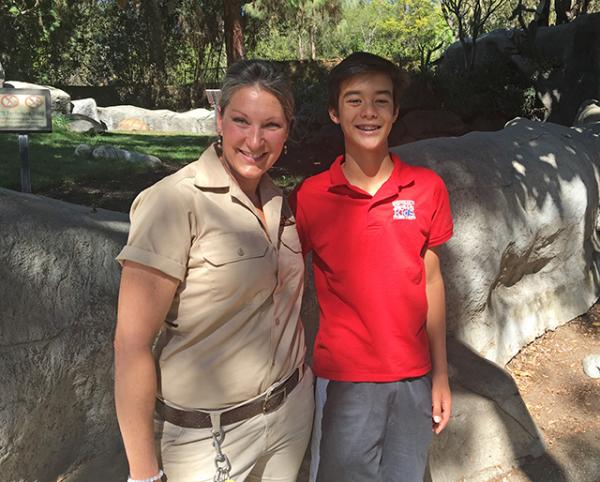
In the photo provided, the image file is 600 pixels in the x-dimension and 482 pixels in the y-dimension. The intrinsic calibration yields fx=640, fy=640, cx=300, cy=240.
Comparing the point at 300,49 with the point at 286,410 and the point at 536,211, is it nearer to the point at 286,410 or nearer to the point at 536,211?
the point at 536,211

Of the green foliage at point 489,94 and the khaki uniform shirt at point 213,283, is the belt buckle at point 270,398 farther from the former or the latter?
the green foliage at point 489,94

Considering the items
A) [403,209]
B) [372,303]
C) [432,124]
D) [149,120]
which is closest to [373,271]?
[372,303]

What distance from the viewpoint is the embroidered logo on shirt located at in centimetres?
197

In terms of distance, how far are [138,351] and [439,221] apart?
105cm

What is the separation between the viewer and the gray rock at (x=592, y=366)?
3.99m

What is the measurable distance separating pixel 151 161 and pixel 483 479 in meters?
7.91

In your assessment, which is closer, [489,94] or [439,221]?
[439,221]

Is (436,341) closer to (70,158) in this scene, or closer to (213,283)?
(213,283)

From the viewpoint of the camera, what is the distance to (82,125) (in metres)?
14.1

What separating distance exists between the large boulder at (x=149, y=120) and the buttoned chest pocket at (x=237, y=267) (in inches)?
656

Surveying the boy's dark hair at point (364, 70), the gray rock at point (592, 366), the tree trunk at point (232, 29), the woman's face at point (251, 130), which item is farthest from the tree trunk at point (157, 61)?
the woman's face at point (251, 130)

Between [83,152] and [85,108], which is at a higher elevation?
[85,108]

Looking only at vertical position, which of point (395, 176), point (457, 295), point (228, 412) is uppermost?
point (395, 176)

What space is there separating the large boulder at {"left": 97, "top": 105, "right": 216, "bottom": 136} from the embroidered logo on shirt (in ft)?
53.7
